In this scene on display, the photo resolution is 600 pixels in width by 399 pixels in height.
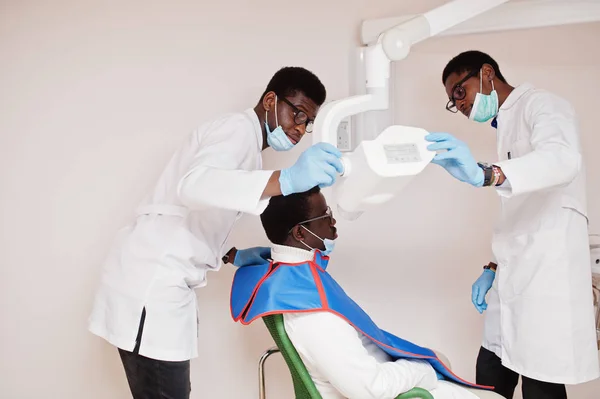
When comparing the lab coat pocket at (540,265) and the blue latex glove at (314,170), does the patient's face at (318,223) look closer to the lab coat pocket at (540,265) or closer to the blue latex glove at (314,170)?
the blue latex glove at (314,170)

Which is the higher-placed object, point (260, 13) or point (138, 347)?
point (260, 13)

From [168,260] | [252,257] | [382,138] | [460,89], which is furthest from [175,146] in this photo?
[382,138]

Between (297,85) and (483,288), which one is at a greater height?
(297,85)

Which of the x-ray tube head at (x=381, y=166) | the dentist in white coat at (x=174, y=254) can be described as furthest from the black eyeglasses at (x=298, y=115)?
the x-ray tube head at (x=381, y=166)

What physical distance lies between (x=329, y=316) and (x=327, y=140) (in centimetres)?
44

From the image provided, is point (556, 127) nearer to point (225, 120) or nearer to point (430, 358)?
point (430, 358)

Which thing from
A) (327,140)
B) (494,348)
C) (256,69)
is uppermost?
(256,69)

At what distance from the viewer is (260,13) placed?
7.50 ft

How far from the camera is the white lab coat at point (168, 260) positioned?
62.3 inches

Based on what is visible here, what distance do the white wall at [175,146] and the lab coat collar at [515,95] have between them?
57cm

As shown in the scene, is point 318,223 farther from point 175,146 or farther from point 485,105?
point 175,146

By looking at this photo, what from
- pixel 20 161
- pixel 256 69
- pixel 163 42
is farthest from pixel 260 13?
pixel 20 161

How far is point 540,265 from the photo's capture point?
5.51 ft

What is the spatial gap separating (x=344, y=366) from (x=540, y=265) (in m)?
0.68
